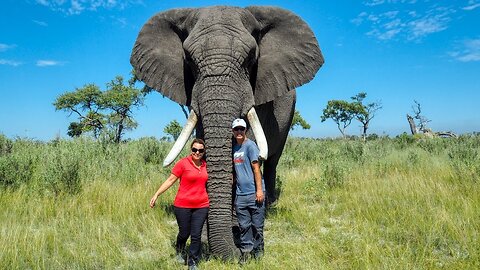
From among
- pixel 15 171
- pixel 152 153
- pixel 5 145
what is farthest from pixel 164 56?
pixel 5 145

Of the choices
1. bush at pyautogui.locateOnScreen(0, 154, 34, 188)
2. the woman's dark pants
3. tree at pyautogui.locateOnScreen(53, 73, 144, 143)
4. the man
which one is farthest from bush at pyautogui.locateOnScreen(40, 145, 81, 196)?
→ tree at pyautogui.locateOnScreen(53, 73, 144, 143)

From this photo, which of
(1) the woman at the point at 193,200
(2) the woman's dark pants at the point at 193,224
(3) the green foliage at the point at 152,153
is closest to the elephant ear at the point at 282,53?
(1) the woman at the point at 193,200

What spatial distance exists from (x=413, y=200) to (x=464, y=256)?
2376 millimetres

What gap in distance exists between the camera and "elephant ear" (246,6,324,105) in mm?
5238

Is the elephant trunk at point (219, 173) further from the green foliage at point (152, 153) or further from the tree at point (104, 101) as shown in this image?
the tree at point (104, 101)

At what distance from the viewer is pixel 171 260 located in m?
4.23

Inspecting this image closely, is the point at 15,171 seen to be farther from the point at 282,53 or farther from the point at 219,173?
the point at 282,53

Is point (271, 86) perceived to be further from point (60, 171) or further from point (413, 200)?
point (60, 171)

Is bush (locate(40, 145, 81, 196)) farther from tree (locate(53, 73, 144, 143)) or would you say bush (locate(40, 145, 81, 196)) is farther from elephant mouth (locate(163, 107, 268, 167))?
tree (locate(53, 73, 144, 143))

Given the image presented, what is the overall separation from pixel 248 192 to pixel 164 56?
233cm

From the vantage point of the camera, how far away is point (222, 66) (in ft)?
14.2

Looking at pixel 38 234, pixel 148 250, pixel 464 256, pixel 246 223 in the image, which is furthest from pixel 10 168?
Result: pixel 464 256

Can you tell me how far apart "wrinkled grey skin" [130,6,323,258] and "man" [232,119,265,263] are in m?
0.19

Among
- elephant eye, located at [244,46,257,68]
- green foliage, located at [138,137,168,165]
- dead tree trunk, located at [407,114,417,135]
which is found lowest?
green foliage, located at [138,137,168,165]
